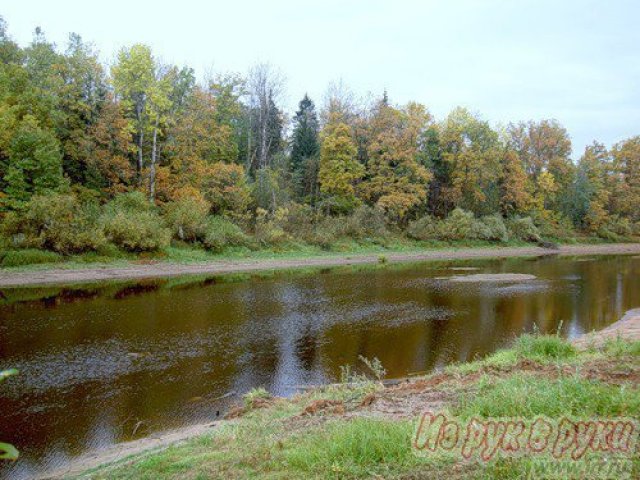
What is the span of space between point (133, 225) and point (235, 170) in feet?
42.9

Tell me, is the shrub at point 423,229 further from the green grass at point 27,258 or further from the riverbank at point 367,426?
the riverbank at point 367,426

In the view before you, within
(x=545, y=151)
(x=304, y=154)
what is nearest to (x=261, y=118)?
(x=304, y=154)

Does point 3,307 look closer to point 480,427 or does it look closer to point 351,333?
point 351,333

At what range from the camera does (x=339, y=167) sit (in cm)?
4822

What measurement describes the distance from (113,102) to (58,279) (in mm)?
17696

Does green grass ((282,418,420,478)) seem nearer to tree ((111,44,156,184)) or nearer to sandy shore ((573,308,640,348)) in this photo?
sandy shore ((573,308,640,348))

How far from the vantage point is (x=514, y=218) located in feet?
190

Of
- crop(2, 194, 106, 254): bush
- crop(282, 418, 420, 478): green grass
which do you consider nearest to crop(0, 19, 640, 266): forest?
crop(2, 194, 106, 254): bush

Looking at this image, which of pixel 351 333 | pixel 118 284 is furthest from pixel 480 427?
pixel 118 284

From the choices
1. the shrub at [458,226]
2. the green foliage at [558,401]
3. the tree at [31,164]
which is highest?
the tree at [31,164]

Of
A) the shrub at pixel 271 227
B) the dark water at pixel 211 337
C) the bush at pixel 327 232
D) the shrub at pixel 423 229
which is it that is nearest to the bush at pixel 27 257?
the dark water at pixel 211 337

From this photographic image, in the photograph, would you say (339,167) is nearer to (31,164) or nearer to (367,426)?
(31,164)

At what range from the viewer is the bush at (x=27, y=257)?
82.5 ft

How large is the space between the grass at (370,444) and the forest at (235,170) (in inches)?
960
